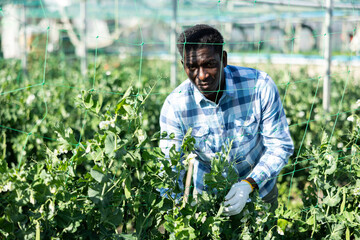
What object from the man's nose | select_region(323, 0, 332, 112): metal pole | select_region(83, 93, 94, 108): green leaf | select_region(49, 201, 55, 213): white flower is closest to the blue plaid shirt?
the man's nose

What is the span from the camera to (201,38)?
74.8 inches

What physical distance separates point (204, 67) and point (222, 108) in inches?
10.5

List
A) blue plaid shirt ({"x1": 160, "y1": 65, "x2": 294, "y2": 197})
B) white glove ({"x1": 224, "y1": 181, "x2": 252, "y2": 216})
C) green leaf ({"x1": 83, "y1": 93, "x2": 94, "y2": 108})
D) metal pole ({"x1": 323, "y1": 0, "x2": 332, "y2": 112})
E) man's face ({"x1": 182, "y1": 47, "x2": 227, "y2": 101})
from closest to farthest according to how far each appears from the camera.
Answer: green leaf ({"x1": 83, "y1": 93, "x2": 94, "y2": 108}), white glove ({"x1": 224, "y1": 181, "x2": 252, "y2": 216}), man's face ({"x1": 182, "y1": 47, "x2": 227, "y2": 101}), blue plaid shirt ({"x1": 160, "y1": 65, "x2": 294, "y2": 197}), metal pole ({"x1": 323, "y1": 0, "x2": 332, "y2": 112})

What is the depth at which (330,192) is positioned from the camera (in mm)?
1714

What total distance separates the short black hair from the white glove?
63cm

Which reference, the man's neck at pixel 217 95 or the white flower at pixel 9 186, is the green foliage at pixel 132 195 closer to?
the white flower at pixel 9 186

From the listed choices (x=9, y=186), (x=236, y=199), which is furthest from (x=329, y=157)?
(x=9, y=186)

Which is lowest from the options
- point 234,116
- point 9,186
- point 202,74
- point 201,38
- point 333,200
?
point 333,200

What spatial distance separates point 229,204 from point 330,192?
49 centimetres

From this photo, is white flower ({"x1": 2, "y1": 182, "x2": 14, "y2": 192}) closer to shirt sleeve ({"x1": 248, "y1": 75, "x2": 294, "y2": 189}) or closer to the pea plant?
the pea plant

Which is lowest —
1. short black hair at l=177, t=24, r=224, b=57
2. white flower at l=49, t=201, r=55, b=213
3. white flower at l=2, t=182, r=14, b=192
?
white flower at l=49, t=201, r=55, b=213

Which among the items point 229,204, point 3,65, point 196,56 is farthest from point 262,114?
point 3,65

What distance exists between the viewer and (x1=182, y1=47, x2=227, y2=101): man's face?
1.84 metres

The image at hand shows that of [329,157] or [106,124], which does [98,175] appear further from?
[329,157]
